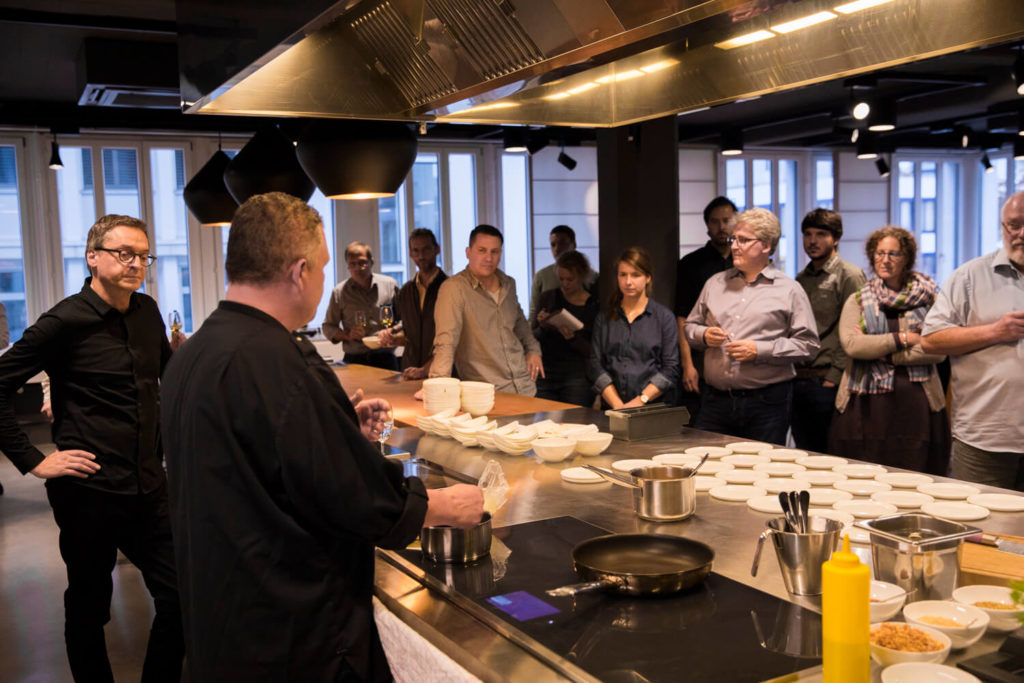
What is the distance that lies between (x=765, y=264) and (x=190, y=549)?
301 centimetres

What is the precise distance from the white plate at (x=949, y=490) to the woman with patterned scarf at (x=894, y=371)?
1694 millimetres

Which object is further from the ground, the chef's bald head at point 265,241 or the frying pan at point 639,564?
the chef's bald head at point 265,241

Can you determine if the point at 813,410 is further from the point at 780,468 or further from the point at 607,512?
the point at 607,512

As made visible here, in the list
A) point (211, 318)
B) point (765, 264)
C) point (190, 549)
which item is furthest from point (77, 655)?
point (765, 264)

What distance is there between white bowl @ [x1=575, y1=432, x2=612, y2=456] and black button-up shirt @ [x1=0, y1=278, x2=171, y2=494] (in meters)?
1.40

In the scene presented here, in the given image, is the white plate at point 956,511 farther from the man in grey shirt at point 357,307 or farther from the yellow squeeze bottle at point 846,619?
the man in grey shirt at point 357,307

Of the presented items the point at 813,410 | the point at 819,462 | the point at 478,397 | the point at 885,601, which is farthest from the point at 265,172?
the point at 885,601

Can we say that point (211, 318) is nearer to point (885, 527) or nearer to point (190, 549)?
point (190, 549)

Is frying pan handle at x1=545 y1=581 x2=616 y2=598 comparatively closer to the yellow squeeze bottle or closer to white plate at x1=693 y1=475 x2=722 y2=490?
the yellow squeeze bottle

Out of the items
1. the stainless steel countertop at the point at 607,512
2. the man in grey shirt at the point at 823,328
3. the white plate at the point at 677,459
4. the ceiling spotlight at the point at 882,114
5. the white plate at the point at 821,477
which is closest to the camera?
the stainless steel countertop at the point at 607,512

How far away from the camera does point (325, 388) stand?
1608 millimetres

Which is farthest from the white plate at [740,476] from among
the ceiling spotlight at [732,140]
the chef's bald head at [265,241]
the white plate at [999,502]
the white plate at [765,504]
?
the ceiling spotlight at [732,140]

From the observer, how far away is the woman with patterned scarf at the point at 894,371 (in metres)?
3.86

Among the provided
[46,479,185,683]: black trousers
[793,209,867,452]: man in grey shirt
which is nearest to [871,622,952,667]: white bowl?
[46,479,185,683]: black trousers
